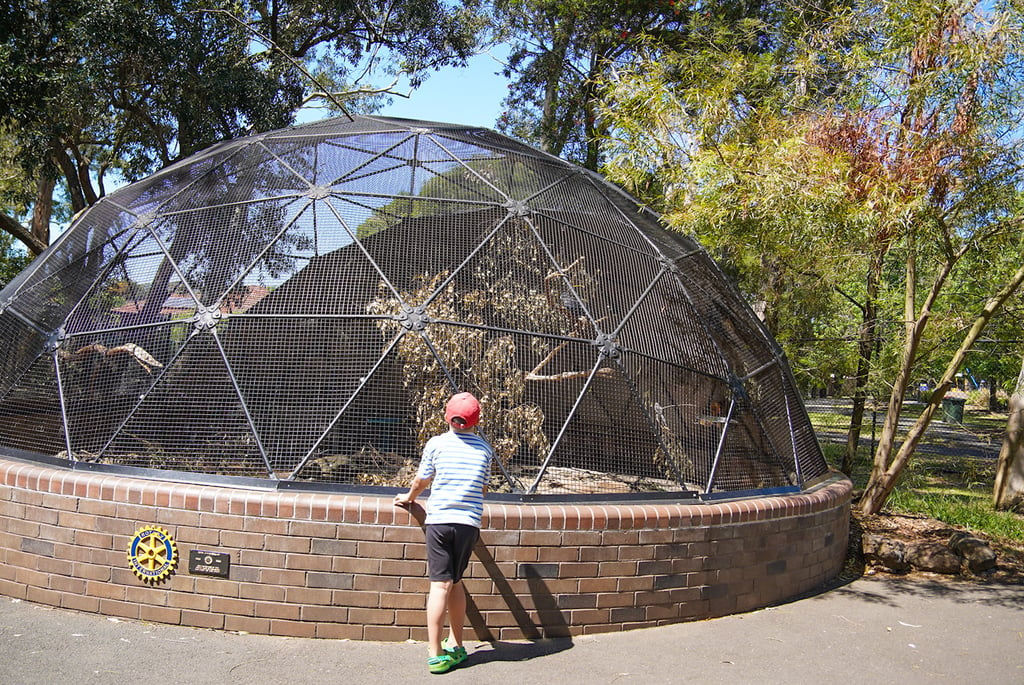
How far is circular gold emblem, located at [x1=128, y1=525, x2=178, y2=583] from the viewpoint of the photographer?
5043mm

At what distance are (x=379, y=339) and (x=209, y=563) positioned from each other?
182cm

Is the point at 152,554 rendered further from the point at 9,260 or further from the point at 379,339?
the point at 9,260

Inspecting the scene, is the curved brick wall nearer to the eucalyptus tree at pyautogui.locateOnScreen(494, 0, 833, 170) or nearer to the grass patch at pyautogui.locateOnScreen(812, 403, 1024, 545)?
the grass patch at pyautogui.locateOnScreen(812, 403, 1024, 545)

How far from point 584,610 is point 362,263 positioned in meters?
2.96

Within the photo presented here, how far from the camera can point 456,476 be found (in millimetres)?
4520

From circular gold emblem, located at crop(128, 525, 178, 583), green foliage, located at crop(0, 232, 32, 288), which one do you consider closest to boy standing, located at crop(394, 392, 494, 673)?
circular gold emblem, located at crop(128, 525, 178, 583)

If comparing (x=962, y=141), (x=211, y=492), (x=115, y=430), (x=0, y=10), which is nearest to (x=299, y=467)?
(x=211, y=492)

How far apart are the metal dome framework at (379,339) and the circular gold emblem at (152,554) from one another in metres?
0.40

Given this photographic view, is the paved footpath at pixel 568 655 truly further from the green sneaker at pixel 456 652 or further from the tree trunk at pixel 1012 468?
the tree trunk at pixel 1012 468

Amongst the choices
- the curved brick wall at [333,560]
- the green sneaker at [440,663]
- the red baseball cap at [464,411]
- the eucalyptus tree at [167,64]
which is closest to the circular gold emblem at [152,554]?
the curved brick wall at [333,560]

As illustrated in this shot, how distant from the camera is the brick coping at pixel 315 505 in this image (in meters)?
4.96

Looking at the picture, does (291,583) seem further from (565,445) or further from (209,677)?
(565,445)

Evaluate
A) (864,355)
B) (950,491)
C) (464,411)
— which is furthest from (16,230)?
(950,491)

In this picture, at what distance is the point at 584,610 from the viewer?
5.24 meters
